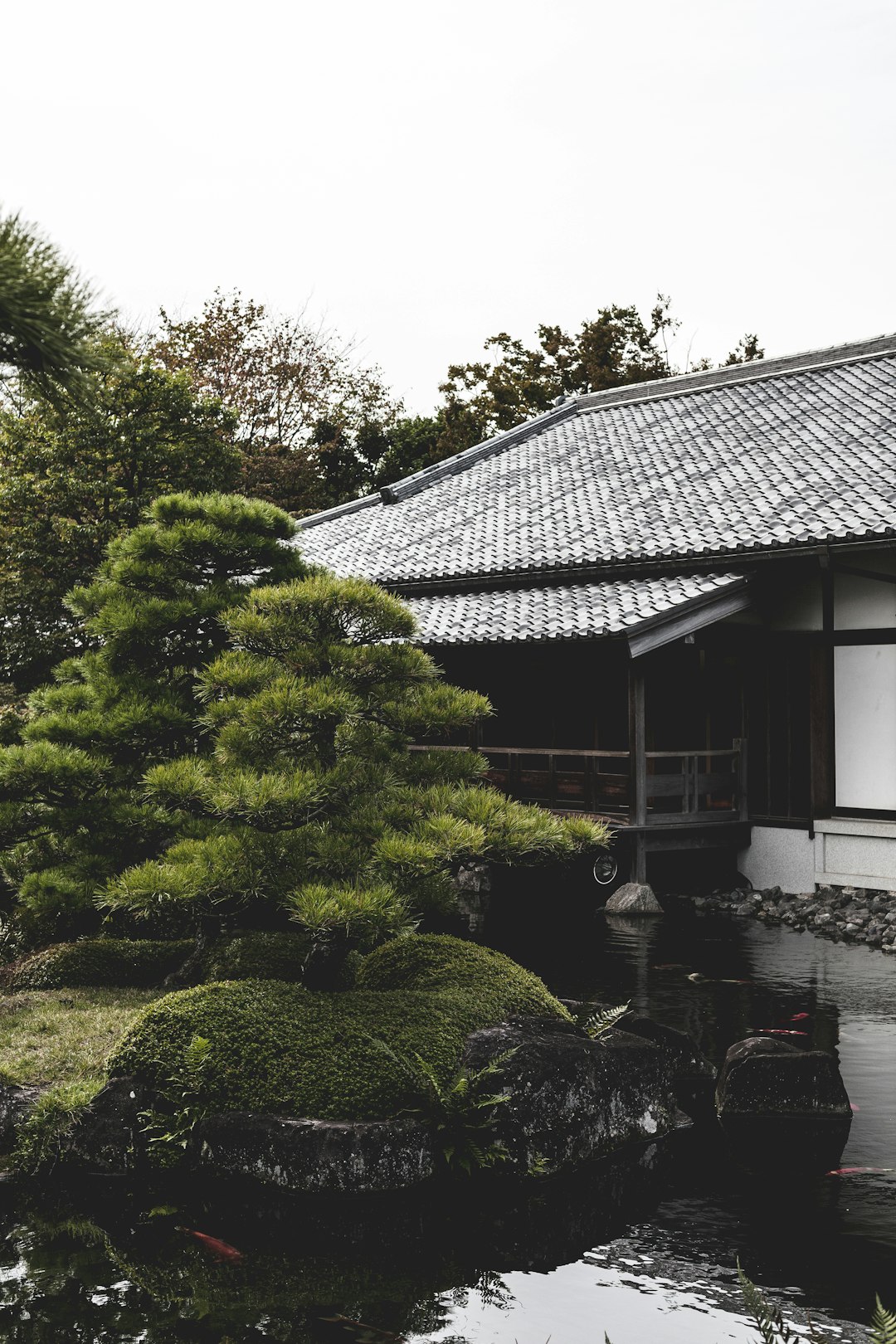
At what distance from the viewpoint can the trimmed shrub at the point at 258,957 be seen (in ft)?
25.7

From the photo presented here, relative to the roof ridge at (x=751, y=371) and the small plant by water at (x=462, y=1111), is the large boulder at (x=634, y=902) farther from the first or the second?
the roof ridge at (x=751, y=371)

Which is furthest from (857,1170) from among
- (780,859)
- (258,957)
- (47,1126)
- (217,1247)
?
(780,859)

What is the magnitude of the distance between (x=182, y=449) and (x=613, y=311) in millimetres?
19031

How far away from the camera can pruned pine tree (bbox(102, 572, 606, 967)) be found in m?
6.25

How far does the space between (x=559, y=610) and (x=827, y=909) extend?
458 cm

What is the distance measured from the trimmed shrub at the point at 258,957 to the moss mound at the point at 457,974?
453mm

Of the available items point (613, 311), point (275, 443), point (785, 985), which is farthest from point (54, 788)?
point (613, 311)

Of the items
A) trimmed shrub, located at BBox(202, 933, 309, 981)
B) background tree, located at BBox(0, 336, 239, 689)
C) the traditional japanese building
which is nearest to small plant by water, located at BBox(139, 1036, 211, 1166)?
trimmed shrub, located at BBox(202, 933, 309, 981)

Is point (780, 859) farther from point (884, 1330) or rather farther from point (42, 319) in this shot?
point (42, 319)

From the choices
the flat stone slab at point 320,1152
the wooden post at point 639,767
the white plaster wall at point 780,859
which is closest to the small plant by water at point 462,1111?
the flat stone slab at point 320,1152

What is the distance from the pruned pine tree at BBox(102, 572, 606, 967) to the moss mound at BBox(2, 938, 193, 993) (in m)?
1.37

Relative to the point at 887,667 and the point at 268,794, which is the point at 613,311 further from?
the point at 268,794

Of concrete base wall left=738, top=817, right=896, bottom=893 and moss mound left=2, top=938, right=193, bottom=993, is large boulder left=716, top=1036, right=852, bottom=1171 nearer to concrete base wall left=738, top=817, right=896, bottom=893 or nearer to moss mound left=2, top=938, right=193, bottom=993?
moss mound left=2, top=938, right=193, bottom=993

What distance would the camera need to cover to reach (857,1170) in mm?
6289
